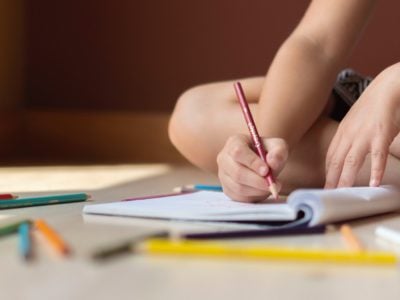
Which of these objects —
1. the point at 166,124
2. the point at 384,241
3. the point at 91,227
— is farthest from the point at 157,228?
the point at 166,124

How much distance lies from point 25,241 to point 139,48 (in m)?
1.50

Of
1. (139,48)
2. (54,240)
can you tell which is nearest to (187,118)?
(54,240)

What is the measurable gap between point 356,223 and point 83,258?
0.99ft

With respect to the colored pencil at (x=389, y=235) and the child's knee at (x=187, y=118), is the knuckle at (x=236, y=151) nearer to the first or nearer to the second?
the colored pencil at (x=389, y=235)

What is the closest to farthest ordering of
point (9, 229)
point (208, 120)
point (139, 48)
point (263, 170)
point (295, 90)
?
point (9, 229), point (263, 170), point (295, 90), point (208, 120), point (139, 48)

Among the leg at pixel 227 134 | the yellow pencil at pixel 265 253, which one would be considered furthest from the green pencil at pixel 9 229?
the leg at pixel 227 134

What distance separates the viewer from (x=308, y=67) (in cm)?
97

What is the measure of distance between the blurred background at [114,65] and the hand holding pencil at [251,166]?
3.88 feet

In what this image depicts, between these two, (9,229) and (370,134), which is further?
(370,134)

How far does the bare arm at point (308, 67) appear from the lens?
3.06ft

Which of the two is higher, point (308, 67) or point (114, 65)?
point (308, 67)

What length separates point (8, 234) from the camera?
599 millimetres

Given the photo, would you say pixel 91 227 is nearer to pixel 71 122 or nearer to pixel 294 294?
pixel 294 294

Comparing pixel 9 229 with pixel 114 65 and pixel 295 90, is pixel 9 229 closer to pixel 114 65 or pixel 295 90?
pixel 295 90
